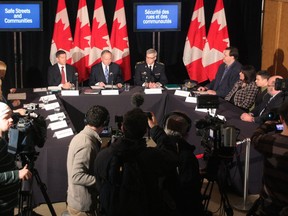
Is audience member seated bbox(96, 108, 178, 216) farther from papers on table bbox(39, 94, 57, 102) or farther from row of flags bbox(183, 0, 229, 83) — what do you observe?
row of flags bbox(183, 0, 229, 83)

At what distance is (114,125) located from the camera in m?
6.90

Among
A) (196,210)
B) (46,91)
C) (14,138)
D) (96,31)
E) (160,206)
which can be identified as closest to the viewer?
(160,206)

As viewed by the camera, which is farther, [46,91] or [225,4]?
[225,4]

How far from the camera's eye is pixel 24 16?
7648 mm

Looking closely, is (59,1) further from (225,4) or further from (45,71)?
(225,4)

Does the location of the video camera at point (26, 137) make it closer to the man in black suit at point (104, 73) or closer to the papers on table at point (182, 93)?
the papers on table at point (182, 93)

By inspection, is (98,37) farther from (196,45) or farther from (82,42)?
(196,45)

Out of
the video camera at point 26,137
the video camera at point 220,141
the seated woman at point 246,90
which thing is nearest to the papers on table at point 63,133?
the video camera at point 26,137

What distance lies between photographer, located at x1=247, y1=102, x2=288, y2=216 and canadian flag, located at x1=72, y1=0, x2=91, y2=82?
559 centimetres

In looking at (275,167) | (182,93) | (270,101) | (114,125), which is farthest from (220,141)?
(114,125)

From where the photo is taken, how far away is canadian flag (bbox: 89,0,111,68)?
820 centimetres

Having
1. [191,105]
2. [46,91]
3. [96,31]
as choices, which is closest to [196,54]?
[96,31]

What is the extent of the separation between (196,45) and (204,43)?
16 centimetres

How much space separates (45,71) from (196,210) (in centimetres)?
607
